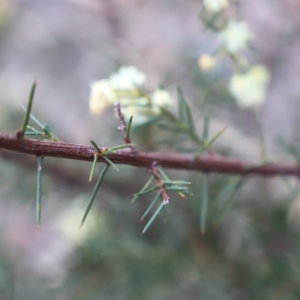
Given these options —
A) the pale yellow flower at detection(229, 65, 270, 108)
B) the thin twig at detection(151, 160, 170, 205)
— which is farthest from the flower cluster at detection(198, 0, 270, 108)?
the thin twig at detection(151, 160, 170, 205)

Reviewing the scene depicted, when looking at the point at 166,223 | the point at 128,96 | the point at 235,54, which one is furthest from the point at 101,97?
the point at 166,223

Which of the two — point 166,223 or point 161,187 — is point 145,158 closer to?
point 161,187

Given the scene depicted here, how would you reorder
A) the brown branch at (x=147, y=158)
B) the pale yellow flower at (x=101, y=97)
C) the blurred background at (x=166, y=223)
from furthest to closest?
the blurred background at (x=166, y=223) < the pale yellow flower at (x=101, y=97) < the brown branch at (x=147, y=158)

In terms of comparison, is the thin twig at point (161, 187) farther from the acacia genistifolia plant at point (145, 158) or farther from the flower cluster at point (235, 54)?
the flower cluster at point (235, 54)

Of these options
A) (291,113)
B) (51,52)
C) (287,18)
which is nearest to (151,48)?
(51,52)

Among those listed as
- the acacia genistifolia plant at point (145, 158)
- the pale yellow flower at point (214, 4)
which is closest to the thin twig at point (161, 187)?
the acacia genistifolia plant at point (145, 158)

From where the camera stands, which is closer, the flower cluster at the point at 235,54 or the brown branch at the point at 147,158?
the brown branch at the point at 147,158

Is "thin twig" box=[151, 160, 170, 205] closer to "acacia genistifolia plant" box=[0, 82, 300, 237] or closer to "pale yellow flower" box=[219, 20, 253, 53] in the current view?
"acacia genistifolia plant" box=[0, 82, 300, 237]
